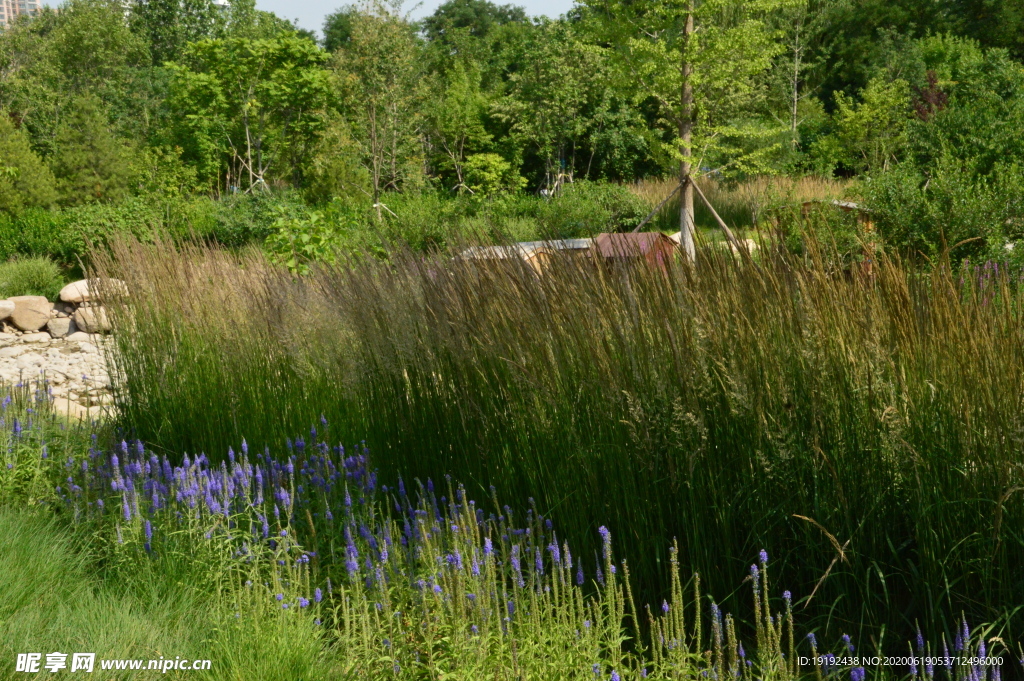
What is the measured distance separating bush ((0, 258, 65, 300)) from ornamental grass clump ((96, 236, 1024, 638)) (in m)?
12.7

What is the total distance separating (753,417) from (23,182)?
18410 millimetres

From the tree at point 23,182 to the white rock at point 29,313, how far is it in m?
4.99

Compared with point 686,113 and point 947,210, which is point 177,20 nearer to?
point 686,113

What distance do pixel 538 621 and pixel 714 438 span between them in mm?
806

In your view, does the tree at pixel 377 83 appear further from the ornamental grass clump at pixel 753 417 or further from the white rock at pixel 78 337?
the ornamental grass clump at pixel 753 417

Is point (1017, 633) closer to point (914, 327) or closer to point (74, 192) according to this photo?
point (914, 327)

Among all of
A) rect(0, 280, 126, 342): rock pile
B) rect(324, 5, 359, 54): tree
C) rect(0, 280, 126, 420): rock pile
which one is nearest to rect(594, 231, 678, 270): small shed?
rect(0, 280, 126, 420): rock pile

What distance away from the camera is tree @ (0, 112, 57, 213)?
17.3m

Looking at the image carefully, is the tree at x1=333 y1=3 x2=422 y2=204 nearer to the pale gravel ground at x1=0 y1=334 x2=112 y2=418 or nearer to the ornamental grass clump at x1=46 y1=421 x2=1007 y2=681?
the pale gravel ground at x1=0 y1=334 x2=112 y2=418

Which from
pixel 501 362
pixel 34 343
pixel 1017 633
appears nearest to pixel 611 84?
pixel 34 343

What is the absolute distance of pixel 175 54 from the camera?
154 feet

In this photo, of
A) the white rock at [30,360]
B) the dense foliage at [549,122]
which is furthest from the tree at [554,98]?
the white rock at [30,360]

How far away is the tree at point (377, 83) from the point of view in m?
19.4

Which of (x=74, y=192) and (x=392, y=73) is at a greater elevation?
(x=392, y=73)
